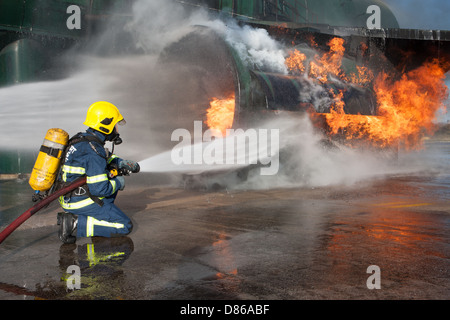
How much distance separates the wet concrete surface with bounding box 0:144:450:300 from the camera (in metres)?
2.85

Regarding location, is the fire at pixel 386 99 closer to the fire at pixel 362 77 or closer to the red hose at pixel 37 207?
the fire at pixel 362 77

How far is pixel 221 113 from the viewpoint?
384 inches

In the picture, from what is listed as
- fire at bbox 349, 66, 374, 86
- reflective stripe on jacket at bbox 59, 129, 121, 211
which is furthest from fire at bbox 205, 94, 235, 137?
reflective stripe on jacket at bbox 59, 129, 121, 211

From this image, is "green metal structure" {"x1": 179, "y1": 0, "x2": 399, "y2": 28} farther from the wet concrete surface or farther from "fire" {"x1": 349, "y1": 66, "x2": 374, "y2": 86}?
the wet concrete surface

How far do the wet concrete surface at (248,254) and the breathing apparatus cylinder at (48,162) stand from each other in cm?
66

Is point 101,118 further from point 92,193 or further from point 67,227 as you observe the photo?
point 67,227

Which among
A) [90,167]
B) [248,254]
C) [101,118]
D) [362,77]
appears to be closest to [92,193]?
[90,167]

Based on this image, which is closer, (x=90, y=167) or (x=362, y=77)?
(x=90, y=167)

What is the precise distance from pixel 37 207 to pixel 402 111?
402 inches

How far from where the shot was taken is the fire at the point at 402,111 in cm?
1048

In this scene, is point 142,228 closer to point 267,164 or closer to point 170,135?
point 267,164
